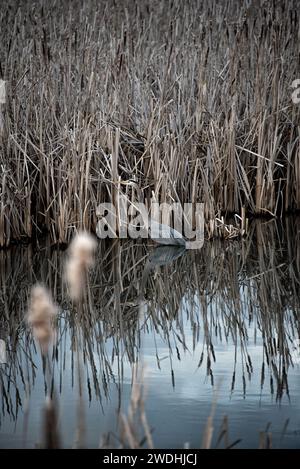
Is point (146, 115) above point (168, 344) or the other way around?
above

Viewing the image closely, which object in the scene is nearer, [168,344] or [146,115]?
[168,344]

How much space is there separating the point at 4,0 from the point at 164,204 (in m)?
2.26

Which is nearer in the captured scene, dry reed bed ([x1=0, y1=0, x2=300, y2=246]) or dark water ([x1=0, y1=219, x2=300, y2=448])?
dark water ([x1=0, y1=219, x2=300, y2=448])

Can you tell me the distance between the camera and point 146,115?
579 centimetres

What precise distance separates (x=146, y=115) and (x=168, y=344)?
2.49 meters

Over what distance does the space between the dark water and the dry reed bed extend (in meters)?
0.43

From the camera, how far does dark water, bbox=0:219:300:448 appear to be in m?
2.68

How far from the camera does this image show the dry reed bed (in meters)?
5.41

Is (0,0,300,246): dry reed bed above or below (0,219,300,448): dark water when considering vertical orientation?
above

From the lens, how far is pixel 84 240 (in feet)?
5.41

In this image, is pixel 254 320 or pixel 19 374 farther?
pixel 254 320

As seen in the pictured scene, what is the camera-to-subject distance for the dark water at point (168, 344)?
2684 millimetres
